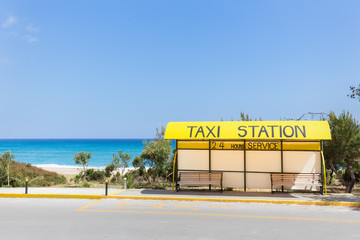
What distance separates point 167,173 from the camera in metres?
18.9

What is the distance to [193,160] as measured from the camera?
584 inches

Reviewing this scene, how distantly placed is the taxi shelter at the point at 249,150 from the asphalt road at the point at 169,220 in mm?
3154

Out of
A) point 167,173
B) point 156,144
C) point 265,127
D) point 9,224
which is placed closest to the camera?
point 9,224

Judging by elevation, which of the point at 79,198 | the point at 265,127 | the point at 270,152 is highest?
the point at 265,127

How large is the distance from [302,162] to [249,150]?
2.60 metres

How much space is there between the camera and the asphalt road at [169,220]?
23.6ft

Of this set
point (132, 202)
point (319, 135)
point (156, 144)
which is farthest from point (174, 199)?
point (319, 135)

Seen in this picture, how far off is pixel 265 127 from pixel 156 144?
661 cm

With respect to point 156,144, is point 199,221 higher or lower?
lower

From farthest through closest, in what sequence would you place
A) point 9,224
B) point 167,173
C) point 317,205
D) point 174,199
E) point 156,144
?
1. point 167,173
2. point 156,144
3. point 174,199
4. point 317,205
5. point 9,224

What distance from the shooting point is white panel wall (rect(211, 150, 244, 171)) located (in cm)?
1445

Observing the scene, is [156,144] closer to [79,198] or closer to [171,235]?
[79,198]

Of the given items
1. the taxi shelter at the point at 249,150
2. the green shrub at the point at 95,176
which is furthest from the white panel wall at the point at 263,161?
the green shrub at the point at 95,176

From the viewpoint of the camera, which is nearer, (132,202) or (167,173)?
(132,202)
